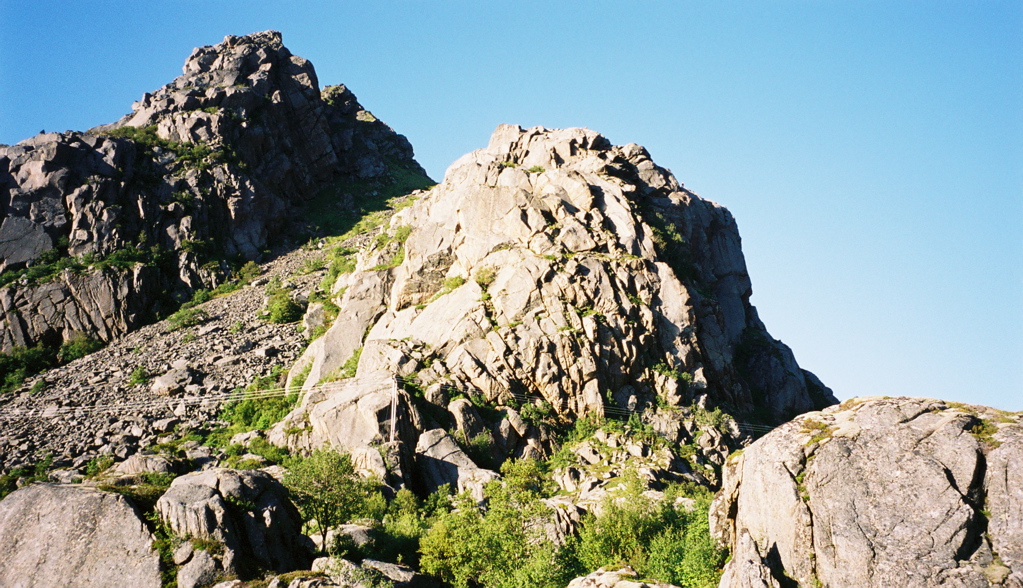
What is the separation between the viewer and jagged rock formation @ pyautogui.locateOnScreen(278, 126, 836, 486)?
1770 inches

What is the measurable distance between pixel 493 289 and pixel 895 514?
32.4 m

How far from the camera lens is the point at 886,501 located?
20578mm

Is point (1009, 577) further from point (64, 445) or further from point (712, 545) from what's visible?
point (64, 445)

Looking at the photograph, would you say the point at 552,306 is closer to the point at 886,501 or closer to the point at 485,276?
the point at 485,276

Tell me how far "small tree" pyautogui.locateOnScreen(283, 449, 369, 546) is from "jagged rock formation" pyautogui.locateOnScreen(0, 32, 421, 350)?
141 feet

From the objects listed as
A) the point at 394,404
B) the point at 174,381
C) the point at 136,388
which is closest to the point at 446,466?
the point at 394,404

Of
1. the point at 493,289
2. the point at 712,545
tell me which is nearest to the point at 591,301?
the point at 493,289

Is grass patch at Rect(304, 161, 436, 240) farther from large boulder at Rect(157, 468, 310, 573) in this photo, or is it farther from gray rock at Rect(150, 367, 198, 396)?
large boulder at Rect(157, 468, 310, 573)

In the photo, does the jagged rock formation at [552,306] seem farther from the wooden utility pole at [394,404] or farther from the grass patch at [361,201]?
the grass patch at [361,201]

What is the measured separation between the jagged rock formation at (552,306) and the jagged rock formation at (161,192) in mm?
23507

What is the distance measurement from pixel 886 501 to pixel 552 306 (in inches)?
1119

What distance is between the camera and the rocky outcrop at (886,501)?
62.5ft

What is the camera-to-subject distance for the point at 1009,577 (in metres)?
17.9

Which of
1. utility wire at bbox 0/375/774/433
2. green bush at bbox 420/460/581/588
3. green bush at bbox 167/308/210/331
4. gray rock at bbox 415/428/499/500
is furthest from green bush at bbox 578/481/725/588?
green bush at bbox 167/308/210/331
